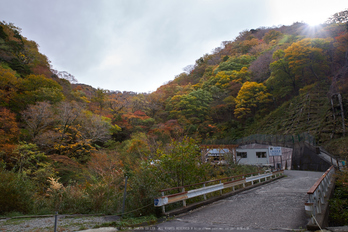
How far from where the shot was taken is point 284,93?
3853cm

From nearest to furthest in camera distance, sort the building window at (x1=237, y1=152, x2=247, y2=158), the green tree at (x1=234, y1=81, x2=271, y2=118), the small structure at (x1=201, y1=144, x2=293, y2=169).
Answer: the small structure at (x1=201, y1=144, x2=293, y2=169), the building window at (x1=237, y1=152, x2=247, y2=158), the green tree at (x1=234, y1=81, x2=271, y2=118)

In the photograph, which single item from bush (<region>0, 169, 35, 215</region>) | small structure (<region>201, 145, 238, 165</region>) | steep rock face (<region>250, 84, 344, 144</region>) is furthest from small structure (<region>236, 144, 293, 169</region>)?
bush (<region>0, 169, 35, 215</region>)

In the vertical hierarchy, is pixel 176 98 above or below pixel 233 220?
above

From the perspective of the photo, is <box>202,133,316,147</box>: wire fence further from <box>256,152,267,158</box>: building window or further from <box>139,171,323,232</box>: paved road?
<box>139,171,323,232</box>: paved road

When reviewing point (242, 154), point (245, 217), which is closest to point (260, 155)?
point (242, 154)

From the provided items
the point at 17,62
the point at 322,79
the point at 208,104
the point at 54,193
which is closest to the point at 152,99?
the point at 208,104

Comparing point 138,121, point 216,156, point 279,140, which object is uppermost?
point 138,121

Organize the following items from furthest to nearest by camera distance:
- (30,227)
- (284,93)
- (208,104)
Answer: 1. (208,104)
2. (284,93)
3. (30,227)

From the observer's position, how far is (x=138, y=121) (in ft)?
126

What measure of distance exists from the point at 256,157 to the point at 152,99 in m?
27.0

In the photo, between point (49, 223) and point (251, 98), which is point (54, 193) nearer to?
point (49, 223)

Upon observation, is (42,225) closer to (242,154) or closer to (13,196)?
(13,196)

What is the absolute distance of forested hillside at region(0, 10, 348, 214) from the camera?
8703mm

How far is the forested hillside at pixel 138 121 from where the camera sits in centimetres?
870
